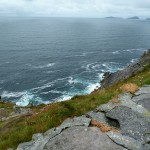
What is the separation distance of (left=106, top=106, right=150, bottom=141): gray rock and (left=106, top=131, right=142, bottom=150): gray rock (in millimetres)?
513

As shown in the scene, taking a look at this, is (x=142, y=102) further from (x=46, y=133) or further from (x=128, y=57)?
(x=128, y=57)

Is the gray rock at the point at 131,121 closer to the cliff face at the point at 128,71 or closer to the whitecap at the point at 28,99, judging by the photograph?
the cliff face at the point at 128,71

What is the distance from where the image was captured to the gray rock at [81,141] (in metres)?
14.4

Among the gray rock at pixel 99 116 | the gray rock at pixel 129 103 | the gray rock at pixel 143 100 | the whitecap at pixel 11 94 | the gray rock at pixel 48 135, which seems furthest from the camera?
the whitecap at pixel 11 94

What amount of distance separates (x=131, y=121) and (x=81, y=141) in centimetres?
446

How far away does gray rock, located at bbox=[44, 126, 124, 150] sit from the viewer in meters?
14.4

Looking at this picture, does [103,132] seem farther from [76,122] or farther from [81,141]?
[76,122]

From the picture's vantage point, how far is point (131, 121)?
57.4 ft

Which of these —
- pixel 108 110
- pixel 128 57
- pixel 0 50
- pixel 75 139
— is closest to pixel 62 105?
pixel 108 110

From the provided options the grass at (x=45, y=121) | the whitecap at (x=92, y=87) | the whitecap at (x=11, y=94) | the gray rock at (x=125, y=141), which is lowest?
the whitecap at (x=11, y=94)

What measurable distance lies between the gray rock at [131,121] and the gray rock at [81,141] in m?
1.72

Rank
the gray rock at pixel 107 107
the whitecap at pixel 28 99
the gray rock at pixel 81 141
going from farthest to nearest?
the whitecap at pixel 28 99
the gray rock at pixel 107 107
the gray rock at pixel 81 141

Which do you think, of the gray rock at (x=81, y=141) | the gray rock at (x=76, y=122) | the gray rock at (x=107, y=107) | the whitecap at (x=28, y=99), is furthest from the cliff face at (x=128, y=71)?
the gray rock at (x=81, y=141)

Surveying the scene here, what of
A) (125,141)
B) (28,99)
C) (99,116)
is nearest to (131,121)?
(99,116)
